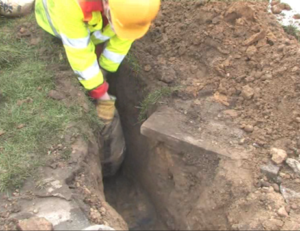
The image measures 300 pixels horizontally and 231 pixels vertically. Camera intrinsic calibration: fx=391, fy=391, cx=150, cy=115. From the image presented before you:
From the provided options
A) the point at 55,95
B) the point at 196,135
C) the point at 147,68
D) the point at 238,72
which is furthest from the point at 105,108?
the point at 238,72

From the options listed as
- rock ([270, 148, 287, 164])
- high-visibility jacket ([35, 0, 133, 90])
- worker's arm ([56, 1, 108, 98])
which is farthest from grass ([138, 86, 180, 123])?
rock ([270, 148, 287, 164])

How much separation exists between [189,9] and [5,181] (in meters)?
2.36

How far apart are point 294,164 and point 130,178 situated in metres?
2.01

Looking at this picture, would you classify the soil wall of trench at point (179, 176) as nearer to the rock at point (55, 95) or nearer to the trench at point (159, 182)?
the trench at point (159, 182)

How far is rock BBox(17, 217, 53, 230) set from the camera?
7.83 feet

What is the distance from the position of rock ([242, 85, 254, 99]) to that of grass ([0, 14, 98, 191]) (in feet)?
4.29

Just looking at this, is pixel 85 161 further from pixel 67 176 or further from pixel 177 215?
pixel 177 215

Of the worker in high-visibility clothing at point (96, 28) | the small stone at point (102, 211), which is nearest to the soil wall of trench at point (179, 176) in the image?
the worker in high-visibility clothing at point (96, 28)

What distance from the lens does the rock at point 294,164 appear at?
9.52 ft

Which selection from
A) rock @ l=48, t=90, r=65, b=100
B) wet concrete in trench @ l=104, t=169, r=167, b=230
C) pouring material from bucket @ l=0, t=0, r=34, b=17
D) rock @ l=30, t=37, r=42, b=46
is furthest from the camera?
wet concrete in trench @ l=104, t=169, r=167, b=230

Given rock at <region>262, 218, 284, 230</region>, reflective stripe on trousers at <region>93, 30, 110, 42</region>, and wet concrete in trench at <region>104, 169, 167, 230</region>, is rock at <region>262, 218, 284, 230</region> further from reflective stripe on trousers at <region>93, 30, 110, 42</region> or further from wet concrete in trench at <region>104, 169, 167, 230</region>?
reflective stripe on trousers at <region>93, 30, 110, 42</region>

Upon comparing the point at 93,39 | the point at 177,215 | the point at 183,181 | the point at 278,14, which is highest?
the point at 278,14

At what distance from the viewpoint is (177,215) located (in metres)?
3.70

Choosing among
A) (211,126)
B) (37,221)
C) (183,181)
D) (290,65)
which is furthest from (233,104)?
(37,221)
